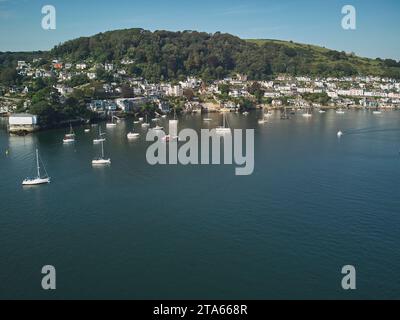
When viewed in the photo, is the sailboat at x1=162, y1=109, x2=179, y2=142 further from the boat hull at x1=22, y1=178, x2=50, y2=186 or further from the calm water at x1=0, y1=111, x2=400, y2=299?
the boat hull at x1=22, y1=178, x2=50, y2=186

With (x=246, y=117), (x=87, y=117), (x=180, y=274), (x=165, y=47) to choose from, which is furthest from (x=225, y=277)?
(x=165, y=47)

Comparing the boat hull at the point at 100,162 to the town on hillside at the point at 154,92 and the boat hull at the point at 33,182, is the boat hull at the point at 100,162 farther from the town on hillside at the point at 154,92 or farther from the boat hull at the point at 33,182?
the town on hillside at the point at 154,92

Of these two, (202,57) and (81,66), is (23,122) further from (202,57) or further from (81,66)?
(202,57)

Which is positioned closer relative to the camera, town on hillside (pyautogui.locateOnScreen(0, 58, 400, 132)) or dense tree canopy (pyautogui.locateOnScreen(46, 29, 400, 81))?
town on hillside (pyautogui.locateOnScreen(0, 58, 400, 132))

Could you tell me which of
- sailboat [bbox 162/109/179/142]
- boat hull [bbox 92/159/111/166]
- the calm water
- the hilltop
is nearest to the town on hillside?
the hilltop

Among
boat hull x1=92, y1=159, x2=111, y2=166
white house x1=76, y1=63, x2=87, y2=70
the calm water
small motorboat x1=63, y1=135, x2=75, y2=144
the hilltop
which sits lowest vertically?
the calm water

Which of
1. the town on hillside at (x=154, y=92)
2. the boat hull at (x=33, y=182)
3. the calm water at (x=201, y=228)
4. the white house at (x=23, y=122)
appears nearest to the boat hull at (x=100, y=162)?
the calm water at (x=201, y=228)

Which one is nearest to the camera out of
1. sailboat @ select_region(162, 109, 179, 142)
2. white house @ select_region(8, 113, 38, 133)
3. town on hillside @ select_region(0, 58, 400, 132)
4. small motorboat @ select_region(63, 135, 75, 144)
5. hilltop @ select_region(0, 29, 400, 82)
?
small motorboat @ select_region(63, 135, 75, 144)

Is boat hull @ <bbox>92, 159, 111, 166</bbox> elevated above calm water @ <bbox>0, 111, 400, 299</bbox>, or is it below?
above

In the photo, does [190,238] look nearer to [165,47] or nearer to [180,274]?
[180,274]
